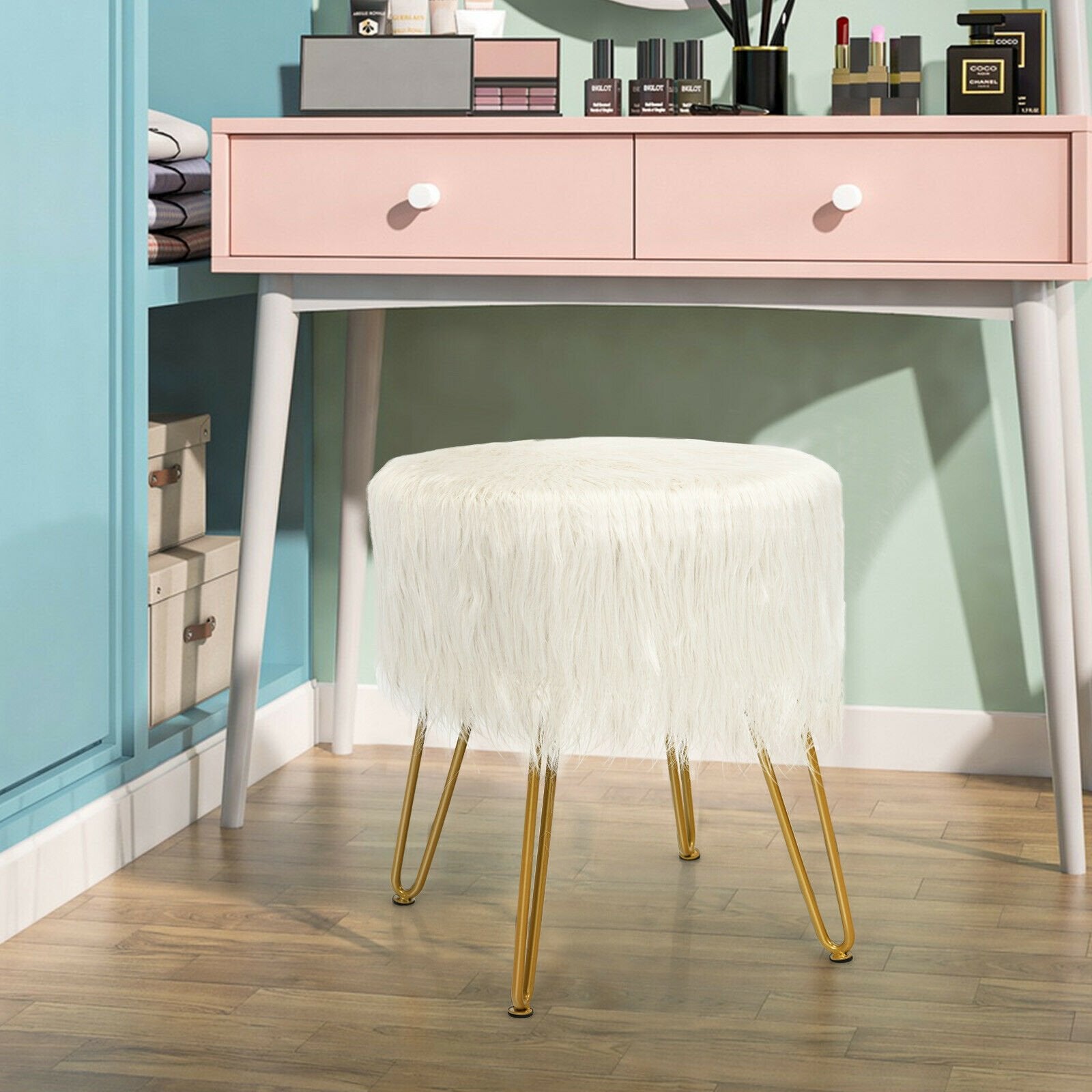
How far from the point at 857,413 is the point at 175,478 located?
869mm

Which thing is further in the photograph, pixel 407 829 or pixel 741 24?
pixel 741 24

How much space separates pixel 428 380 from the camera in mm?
2240

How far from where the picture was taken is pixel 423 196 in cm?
169

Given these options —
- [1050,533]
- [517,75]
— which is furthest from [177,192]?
[1050,533]

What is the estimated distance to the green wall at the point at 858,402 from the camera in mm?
2100

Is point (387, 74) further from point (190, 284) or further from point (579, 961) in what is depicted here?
point (579, 961)

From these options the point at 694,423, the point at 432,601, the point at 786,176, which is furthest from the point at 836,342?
the point at 432,601

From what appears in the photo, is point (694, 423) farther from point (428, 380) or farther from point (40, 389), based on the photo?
point (40, 389)

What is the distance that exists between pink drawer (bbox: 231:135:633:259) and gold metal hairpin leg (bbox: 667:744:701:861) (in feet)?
1.78

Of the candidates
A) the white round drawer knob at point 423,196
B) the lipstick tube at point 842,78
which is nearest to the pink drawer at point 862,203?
the white round drawer knob at point 423,196

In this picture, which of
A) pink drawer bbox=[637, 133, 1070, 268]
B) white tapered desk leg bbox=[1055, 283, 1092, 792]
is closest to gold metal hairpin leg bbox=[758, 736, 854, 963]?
pink drawer bbox=[637, 133, 1070, 268]

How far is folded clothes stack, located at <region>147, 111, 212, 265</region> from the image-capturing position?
5.93 ft

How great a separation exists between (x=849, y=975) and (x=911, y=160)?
79 cm

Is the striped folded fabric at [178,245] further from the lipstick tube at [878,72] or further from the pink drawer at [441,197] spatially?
the lipstick tube at [878,72]
